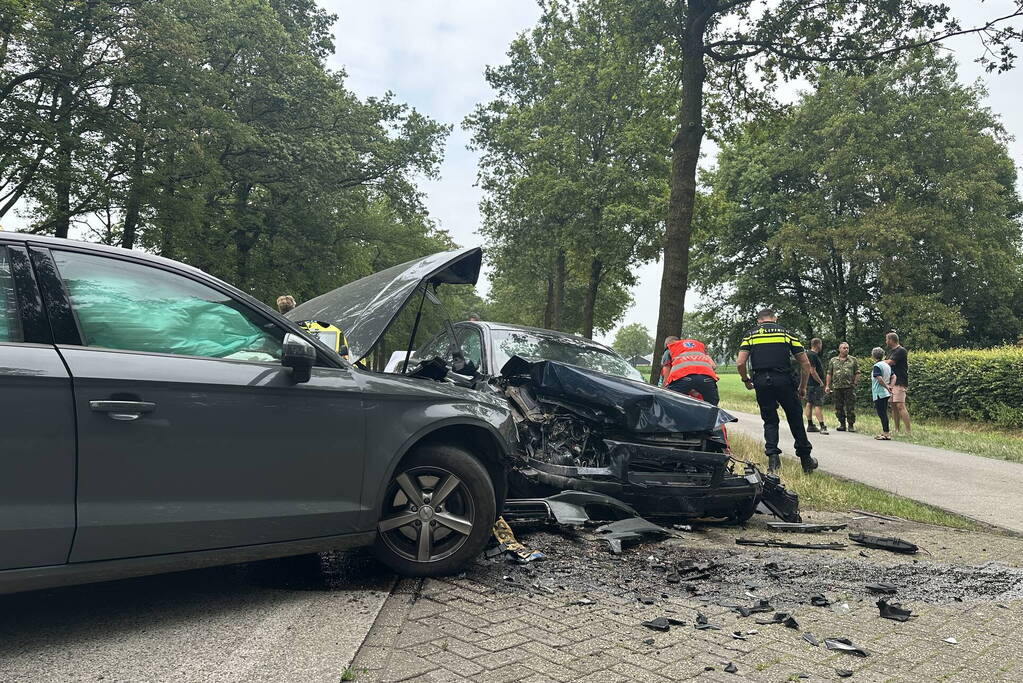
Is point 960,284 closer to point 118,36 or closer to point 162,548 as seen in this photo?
point 118,36

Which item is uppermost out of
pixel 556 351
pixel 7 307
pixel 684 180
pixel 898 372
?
pixel 684 180

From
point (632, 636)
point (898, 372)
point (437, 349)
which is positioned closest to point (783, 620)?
point (632, 636)

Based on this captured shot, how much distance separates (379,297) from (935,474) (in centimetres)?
742

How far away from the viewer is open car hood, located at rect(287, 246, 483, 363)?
448 cm

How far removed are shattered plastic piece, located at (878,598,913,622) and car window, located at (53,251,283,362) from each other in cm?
326

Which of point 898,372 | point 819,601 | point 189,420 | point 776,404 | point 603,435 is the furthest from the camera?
point 898,372

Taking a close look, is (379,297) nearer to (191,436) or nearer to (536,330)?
(191,436)

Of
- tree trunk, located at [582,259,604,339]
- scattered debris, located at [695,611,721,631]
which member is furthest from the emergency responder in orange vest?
tree trunk, located at [582,259,604,339]

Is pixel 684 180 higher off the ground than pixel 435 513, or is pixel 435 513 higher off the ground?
pixel 684 180

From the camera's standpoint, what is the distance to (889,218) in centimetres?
2866

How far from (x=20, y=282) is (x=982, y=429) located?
18383 millimetres

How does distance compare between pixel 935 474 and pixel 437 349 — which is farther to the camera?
pixel 935 474

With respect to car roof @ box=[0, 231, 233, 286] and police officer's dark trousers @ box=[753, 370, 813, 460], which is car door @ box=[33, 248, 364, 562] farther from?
police officer's dark trousers @ box=[753, 370, 813, 460]

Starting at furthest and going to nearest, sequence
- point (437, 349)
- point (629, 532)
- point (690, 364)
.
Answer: point (690, 364) < point (437, 349) < point (629, 532)
